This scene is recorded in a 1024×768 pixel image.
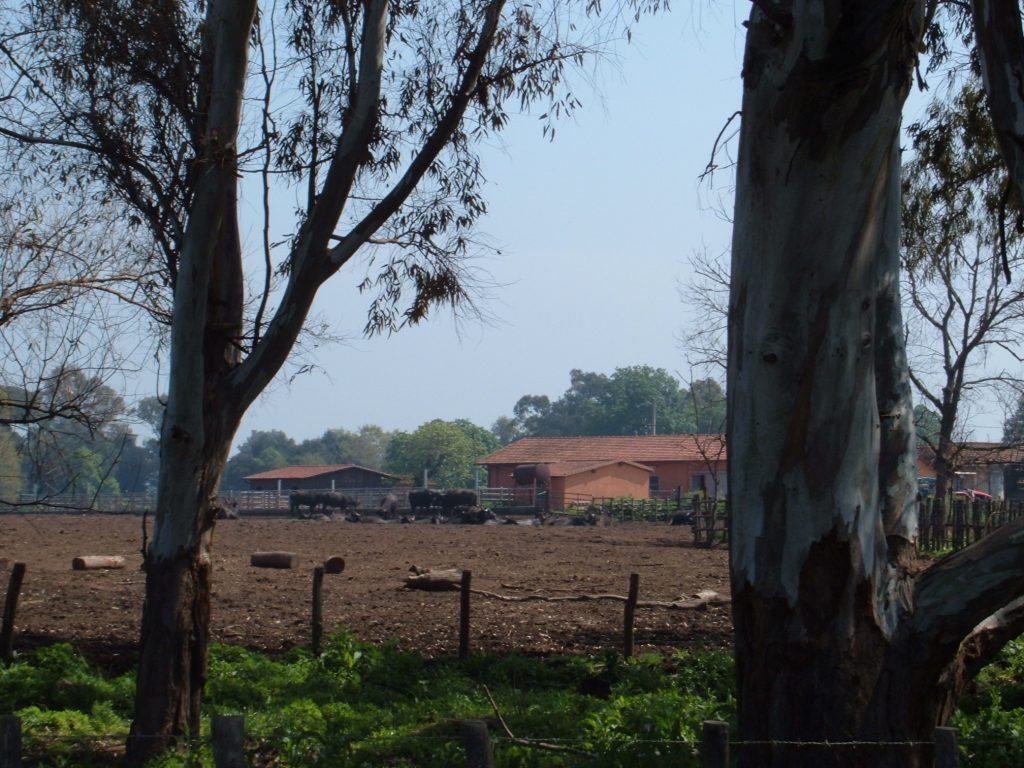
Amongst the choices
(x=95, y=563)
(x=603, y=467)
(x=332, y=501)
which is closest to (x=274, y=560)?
(x=95, y=563)

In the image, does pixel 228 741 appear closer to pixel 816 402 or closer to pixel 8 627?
pixel 816 402

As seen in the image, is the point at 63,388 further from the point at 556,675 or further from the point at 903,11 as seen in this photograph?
the point at 903,11

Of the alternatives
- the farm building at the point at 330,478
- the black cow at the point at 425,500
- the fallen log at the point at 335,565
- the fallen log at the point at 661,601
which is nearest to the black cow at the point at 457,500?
the black cow at the point at 425,500

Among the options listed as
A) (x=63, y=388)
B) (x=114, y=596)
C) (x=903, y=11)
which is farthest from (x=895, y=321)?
(x=114, y=596)

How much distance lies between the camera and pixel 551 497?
61.2 meters

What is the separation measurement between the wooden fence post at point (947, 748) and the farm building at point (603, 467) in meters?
55.4

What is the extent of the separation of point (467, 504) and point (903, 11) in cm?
4775

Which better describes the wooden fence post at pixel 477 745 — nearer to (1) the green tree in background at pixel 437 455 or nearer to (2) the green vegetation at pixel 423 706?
(2) the green vegetation at pixel 423 706

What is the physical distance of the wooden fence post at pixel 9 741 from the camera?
4.14m

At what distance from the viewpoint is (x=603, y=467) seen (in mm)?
65062

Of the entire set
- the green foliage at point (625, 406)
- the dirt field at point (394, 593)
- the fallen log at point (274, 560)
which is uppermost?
the green foliage at point (625, 406)

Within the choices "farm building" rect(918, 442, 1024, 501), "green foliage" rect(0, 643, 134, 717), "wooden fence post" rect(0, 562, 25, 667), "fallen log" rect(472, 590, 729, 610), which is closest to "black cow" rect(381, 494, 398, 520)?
"farm building" rect(918, 442, 1024, 501)

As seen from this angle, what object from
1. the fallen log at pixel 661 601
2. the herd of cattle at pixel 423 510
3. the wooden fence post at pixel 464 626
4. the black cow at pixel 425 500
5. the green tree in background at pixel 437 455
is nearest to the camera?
the wooden fence post at pixel 464 626

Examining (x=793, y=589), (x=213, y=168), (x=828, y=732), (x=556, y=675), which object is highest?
(x=213, y=168)
